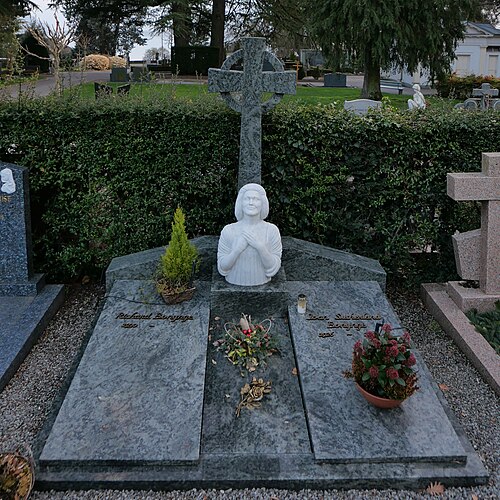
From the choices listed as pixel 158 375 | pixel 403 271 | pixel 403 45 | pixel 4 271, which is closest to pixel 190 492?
pixel 158 375

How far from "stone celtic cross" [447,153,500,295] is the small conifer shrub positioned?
3.10 meters

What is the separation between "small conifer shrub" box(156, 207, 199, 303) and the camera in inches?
229

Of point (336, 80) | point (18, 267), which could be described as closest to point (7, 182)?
point (18, 267)

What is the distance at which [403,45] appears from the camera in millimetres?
22266

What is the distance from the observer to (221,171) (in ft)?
22.6

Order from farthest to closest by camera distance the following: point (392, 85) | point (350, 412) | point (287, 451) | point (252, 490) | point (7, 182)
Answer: point (392, 85)
point (7, 182)
point (350, 412)
point (287, 451)
point (252, 490)

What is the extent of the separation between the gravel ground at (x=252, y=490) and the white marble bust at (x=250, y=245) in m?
1.88

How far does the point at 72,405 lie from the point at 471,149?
5482 mm

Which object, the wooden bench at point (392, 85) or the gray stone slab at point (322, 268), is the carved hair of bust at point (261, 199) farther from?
the wooden bench at point (392, 85)

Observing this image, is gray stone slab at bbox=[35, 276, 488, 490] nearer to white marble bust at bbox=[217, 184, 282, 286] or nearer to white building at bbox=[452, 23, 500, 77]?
white marble bust at bbox=[217, 184, 282, 286]

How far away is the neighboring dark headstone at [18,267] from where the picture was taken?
618 centimetres

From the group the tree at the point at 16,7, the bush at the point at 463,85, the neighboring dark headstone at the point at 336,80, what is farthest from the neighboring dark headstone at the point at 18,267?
the neighboring dark headstone at the point at 336,80

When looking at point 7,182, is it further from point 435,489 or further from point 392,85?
point 392,85

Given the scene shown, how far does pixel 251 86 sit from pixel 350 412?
3703mm
